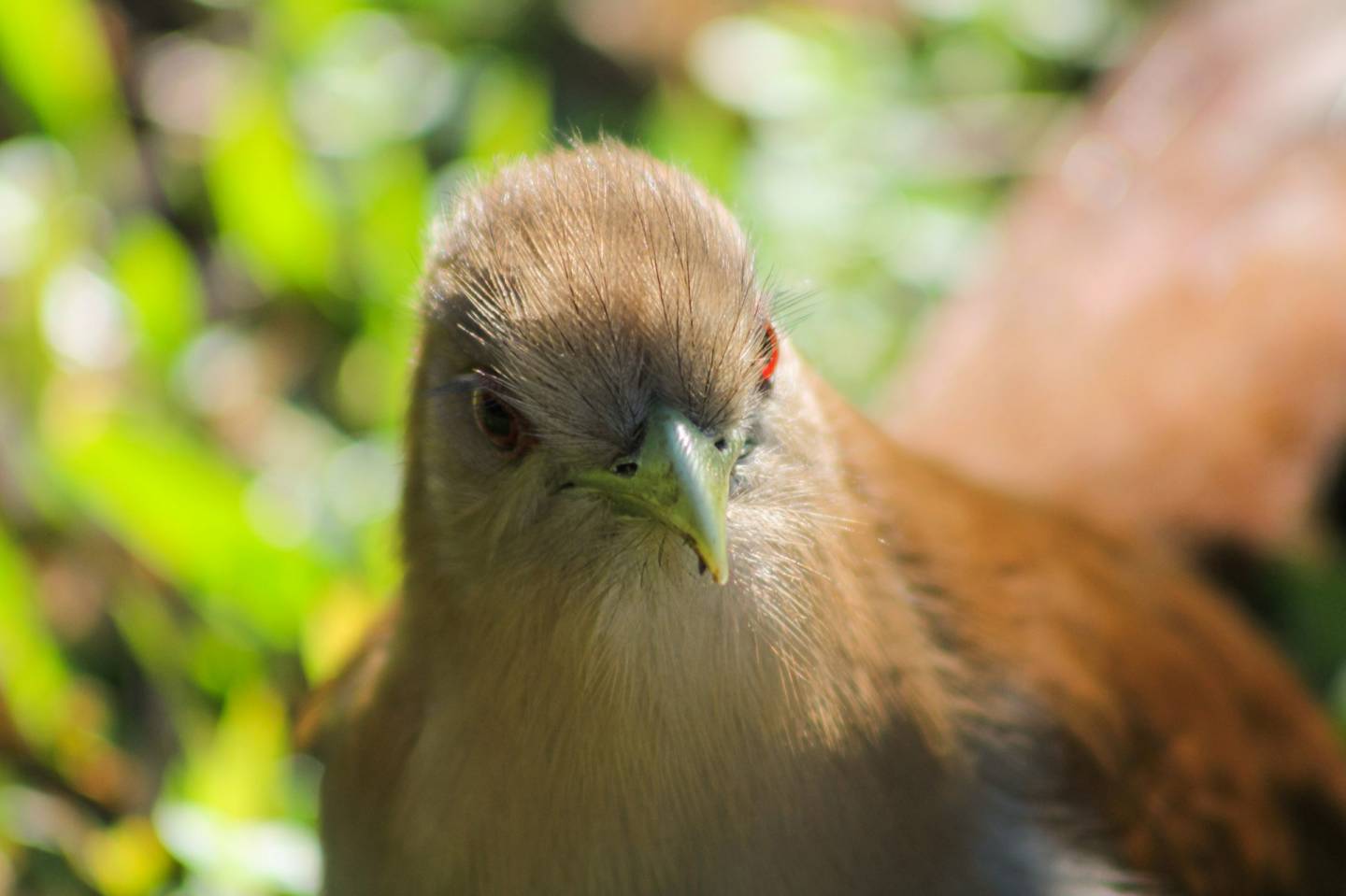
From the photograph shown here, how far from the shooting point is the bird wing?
2359 mm

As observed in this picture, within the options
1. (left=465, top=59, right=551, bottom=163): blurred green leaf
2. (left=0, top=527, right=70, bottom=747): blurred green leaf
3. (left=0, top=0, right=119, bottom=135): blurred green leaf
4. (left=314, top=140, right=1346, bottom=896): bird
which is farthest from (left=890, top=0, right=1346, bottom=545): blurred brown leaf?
(left=0, top=0, right=119, bottom=135): blurred green leaf

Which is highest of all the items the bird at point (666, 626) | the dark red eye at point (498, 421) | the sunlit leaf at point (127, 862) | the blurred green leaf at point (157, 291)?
the blurred green leaf at point (157, 291)

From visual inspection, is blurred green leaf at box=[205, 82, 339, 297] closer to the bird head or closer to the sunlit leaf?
the sunlit leaf

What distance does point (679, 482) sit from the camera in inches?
71.2

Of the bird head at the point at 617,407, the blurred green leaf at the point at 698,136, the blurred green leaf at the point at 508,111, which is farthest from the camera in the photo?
the blurred green leaf at the point at 698,136

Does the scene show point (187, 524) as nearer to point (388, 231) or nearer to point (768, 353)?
point (388, 231)

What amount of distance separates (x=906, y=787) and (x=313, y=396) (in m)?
2.34

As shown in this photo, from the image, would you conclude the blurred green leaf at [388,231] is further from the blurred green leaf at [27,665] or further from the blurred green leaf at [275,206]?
the blurred green leaf at [27,665]

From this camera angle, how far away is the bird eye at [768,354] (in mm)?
1997

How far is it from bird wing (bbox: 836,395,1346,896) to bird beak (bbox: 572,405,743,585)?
0.42m

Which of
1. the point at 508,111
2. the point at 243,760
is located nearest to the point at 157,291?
the point at 508,111

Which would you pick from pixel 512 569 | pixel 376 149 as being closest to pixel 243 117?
pixel 376 149

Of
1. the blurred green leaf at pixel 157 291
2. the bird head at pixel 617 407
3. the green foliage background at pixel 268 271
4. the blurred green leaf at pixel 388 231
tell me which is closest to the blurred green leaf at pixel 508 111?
the green foliage background at pixel 268 271

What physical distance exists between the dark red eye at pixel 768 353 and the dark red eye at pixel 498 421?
1.01ft
